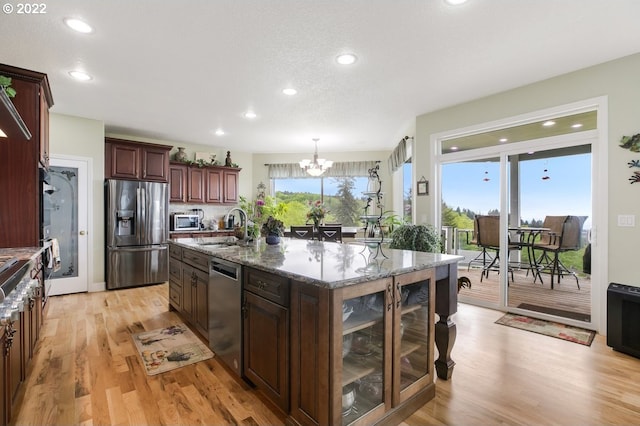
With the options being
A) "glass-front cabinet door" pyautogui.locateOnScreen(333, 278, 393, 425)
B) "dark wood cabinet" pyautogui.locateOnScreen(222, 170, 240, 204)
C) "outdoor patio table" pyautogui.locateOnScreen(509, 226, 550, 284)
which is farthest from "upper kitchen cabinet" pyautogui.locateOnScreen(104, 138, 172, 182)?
"outdoor patio table" pyautogui.locateOnScreen(509, 226, 550, 284)

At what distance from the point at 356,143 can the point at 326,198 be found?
154 centimetres

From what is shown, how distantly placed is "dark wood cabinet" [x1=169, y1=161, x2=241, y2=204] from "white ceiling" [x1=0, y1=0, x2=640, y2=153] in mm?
1705

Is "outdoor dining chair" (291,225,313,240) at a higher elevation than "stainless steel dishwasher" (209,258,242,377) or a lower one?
higher

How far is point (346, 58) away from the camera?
2.85 metres

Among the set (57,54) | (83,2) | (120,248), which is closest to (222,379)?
(83,2)

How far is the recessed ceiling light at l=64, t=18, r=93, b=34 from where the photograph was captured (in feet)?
7.50

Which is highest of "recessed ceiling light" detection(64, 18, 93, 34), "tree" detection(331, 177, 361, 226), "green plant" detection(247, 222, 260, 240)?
"recessed ceiling light" detection(64, 18, 93, 34)

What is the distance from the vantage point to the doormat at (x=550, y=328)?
118 inches

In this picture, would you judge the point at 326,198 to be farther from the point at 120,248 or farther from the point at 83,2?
the point at 83,2

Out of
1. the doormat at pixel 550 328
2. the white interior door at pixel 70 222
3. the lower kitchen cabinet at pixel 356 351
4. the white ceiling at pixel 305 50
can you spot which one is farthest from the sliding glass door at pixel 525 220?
the white interior door at pixel 70 222

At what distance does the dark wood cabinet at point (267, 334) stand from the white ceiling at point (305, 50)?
1868 millimetres

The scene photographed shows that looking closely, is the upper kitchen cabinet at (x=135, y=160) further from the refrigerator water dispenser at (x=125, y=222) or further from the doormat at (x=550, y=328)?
the doormat at (x=550, y=328)

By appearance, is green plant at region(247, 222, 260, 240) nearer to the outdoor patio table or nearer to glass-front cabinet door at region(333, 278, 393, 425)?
glass-front cabinet door at region(333, 278, 393, 425)

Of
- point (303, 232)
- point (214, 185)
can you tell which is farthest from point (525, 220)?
point (214, 185)
